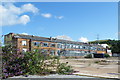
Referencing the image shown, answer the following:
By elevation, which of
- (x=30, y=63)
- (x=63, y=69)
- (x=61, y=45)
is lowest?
(x=63, y=69)

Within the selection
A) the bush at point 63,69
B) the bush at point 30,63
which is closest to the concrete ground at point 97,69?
the bush at point 63,69

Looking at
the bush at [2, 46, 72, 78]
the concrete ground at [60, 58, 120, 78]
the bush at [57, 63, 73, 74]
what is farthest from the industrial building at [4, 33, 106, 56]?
the bush at [57, 63, 73, 74]

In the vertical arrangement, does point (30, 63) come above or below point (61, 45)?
below

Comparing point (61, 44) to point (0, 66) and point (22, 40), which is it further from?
point (0, 66)

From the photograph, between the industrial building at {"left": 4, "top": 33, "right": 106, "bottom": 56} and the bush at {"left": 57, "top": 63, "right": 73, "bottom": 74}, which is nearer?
the bush at {"left": 57, "top": 63, "right": 73, "bottom": 74}

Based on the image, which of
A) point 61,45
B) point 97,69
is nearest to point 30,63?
point 97,69

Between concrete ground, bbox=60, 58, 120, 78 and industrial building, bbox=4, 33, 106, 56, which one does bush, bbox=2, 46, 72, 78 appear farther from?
industrial building, bbox=4, 33, 106, 56

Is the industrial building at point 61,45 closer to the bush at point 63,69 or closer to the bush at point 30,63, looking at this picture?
the bush at point 30,63

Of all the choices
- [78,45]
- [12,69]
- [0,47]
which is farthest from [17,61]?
[78,45]

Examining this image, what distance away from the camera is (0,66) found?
5.27 m

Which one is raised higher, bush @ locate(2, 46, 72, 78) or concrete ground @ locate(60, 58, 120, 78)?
bush @ locate(2, 46, 72, 78)

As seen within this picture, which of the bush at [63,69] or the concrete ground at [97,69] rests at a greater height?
the bush at [63,69]

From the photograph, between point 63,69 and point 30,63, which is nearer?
point 30,63

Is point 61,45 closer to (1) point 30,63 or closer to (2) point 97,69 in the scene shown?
(2) point 97,69
